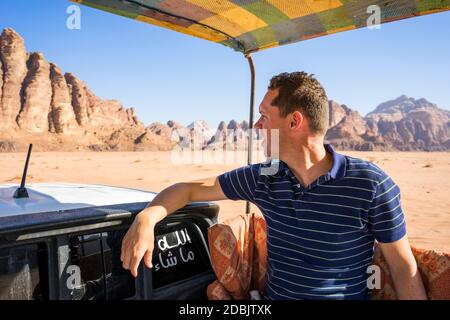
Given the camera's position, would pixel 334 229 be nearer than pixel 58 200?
Yes

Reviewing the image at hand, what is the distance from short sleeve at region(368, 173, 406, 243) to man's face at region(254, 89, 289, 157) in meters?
0.63

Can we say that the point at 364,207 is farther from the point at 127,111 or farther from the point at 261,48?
the point at 127,111

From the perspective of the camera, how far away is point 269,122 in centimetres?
225

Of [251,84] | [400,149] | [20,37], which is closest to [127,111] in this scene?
[20,37]

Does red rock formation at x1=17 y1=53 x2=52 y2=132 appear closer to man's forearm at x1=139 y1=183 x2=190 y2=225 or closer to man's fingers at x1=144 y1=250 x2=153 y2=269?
man's forearm at x1=139 y1=183 x2=190 y2=225

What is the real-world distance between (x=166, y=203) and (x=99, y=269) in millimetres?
493

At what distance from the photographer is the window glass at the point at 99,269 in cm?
181

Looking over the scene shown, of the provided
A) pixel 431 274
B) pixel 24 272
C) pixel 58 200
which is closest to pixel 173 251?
pixel 58 200

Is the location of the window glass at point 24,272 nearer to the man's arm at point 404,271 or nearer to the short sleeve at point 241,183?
the short sleeve at point 241,183

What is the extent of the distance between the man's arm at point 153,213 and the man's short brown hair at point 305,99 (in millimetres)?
669

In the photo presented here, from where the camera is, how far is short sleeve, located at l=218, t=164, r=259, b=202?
2346 mm

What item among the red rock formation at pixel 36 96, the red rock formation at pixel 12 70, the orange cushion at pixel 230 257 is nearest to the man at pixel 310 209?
the orange cushion at pixel 230 257

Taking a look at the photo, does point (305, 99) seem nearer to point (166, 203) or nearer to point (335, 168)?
point (335, 168)
